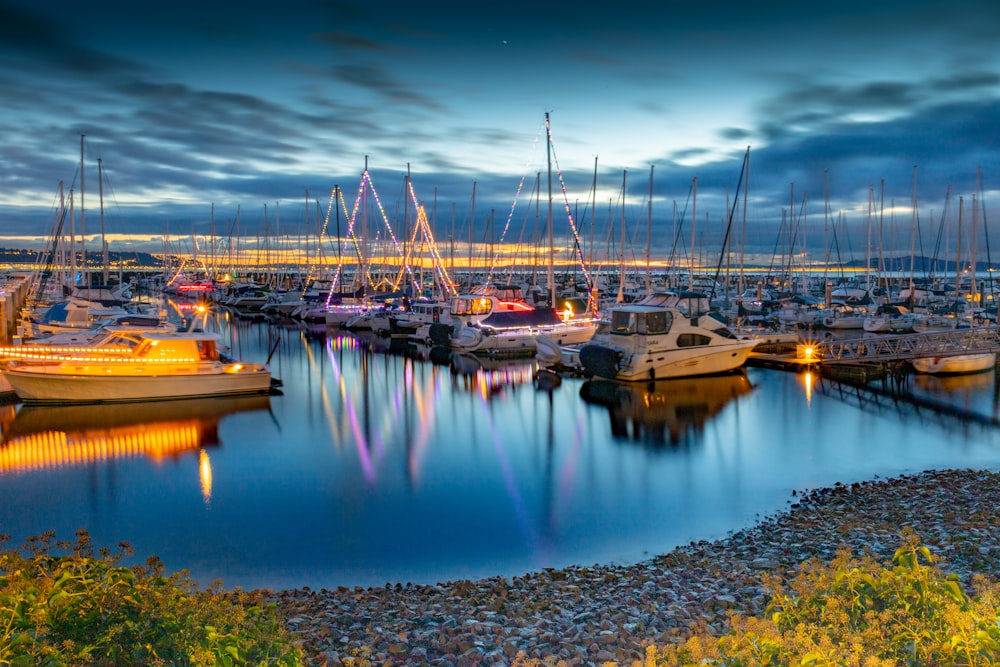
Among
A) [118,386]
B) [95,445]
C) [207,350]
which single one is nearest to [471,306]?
[207,350]

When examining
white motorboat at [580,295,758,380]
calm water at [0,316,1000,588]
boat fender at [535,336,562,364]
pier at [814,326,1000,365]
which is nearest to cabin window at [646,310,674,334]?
white motorboat at [580,295,758,380]

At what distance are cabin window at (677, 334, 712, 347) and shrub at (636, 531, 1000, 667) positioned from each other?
21473mm

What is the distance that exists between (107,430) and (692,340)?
2017 cm

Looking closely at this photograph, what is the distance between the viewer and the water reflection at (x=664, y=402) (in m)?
20.4

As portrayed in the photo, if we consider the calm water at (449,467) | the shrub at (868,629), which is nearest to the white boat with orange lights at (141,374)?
the calm water at (449,467)

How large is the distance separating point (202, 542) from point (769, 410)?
17893mm

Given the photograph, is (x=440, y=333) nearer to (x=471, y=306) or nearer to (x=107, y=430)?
(x=471, y=306)

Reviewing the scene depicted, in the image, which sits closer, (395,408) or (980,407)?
(980,407)

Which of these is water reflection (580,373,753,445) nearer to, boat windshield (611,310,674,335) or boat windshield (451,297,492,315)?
A: boat windshield (611,310,674,335)

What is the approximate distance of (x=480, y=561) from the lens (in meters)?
11.1

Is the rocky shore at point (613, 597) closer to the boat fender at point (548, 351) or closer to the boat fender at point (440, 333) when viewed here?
the boat fender at point (548, 351)

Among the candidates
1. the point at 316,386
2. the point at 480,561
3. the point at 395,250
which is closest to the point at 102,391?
the point at 316,386

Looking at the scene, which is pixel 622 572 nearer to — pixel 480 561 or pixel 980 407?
pixel 480 561

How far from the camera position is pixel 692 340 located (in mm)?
27453
